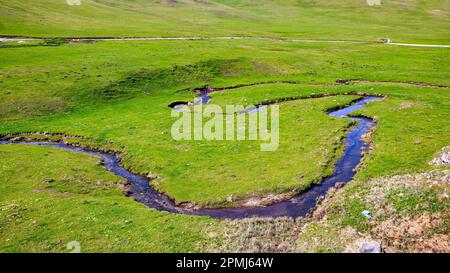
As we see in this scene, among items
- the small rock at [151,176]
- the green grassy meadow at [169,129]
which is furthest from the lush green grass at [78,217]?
the small rock at [151,176]

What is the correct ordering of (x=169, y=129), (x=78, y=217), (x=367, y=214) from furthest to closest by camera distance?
(x=169, y=129)
(x=78, y=217)
(x=367, y=214)

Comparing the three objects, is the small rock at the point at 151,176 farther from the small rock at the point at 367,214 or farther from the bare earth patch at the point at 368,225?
the small rock at the point at 367,214

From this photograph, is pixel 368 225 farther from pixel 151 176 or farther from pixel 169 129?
pixel 169 129

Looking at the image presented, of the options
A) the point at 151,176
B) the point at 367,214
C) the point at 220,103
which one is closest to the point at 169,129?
the point at 151,176
